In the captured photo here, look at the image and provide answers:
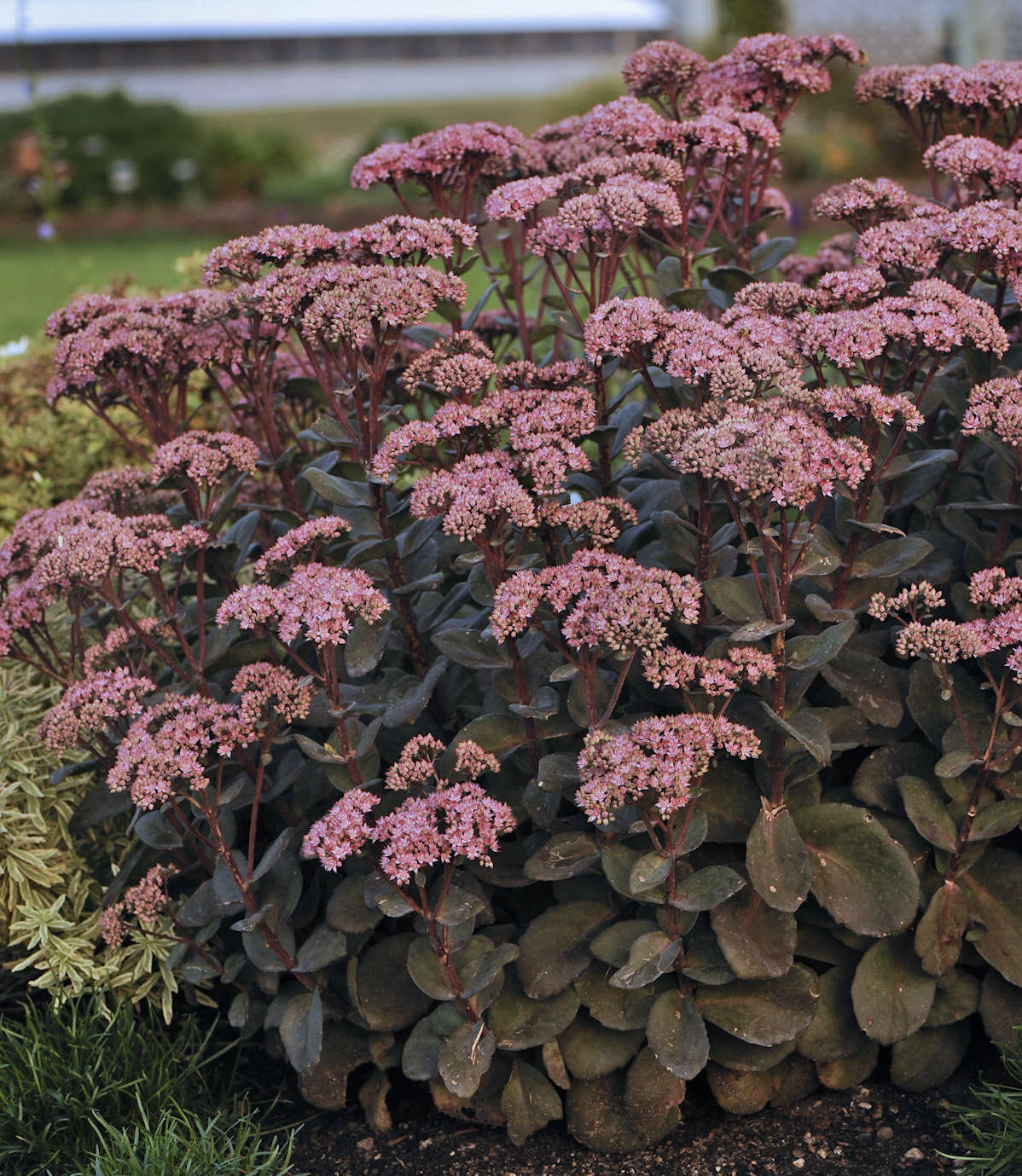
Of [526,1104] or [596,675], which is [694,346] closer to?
[596,675]

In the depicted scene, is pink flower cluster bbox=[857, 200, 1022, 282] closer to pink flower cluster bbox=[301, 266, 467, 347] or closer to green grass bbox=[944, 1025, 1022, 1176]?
pink flower cluster bbox=[301, 266, 467, 347]

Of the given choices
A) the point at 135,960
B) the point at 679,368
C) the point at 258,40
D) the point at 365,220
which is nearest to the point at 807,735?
the point at 679,368

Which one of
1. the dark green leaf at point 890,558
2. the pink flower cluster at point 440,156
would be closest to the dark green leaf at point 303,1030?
the dark green leaf at point 890,558

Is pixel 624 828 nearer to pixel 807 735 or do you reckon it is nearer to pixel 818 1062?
pixel 807 735

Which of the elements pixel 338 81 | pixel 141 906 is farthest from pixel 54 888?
pixel 338 81

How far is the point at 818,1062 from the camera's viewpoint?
2.51 metres

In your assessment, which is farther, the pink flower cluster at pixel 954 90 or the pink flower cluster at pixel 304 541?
the pink flower cluster at pixel 954 90

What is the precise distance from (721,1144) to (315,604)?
1.34 metres

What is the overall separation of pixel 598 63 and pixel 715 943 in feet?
86.0

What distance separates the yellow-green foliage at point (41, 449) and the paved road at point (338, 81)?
22227mm

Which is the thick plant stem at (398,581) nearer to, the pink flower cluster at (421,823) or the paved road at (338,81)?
the pink flower cluster at (421,823)

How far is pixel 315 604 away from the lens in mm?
2201

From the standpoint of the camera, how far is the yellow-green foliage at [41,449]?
4.15 m

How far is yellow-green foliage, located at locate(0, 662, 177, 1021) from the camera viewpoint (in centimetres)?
282
